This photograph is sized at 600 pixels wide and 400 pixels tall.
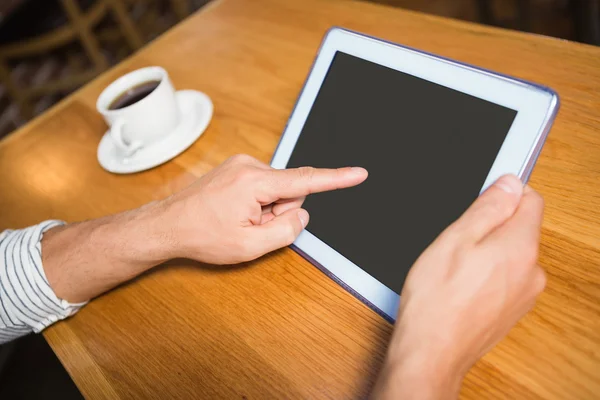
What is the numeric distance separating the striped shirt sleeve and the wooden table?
3 centimetres

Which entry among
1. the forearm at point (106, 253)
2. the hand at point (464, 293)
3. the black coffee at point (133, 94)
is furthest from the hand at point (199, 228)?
the black coffee at point (133, 94)

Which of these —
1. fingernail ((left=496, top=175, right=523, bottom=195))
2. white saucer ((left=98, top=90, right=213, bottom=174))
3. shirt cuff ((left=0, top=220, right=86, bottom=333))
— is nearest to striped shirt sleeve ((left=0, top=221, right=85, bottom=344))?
shirt cuff ((left=0, top=220, right=86, bottom=333))

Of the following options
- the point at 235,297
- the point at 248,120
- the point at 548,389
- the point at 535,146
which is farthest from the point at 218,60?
the point at 548,389

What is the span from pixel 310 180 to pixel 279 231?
0.07 m

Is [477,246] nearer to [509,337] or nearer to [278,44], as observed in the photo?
[509,337]

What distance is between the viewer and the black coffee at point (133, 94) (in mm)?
809

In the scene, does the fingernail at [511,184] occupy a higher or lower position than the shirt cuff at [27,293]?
higher

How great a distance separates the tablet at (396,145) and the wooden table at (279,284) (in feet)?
0.18

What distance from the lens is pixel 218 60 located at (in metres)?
0.97

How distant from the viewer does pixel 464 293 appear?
0.38 m

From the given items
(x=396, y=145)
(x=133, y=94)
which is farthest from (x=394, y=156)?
(x=133, y=94)

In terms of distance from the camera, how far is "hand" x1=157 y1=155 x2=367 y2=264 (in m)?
0.54

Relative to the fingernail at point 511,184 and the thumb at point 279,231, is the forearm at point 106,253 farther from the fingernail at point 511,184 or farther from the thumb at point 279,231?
the fingernail at point 511,184

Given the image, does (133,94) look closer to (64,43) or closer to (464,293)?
(464,293)
